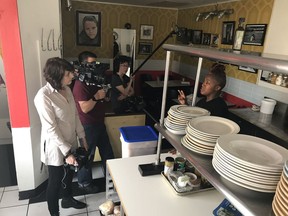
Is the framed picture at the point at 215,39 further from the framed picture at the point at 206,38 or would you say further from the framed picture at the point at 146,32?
the framed picture at the point at 146,32

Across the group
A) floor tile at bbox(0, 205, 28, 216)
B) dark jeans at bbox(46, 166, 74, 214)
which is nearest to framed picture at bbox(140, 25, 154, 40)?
dark jeans at bbox(46, 166, 74, 214)

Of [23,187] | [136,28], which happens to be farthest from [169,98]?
[23,187]

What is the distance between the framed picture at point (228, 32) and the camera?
139 inches

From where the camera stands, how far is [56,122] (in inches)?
74.0

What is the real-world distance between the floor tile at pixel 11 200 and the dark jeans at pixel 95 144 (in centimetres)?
62

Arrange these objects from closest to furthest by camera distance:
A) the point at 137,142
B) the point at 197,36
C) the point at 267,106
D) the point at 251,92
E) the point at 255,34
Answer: the point at 137,142
the point at 267,106
the point at 255,34
the point at 251,92
the point at 197,36

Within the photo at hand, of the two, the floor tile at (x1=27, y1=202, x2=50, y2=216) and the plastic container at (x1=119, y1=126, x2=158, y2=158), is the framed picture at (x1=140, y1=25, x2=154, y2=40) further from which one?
the floor tile at (x1=27, y1=202, x2=50, y2=216)

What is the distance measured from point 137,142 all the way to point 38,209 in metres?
1.35

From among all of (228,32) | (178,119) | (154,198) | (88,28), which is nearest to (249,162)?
(178,119)

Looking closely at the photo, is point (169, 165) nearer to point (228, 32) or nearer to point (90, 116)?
point (90, 116)

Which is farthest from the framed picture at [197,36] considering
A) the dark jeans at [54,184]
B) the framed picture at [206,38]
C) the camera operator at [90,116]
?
the dark jeans at [54,184]

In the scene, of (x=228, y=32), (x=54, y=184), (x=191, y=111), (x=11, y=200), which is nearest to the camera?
(x=191, y=111)

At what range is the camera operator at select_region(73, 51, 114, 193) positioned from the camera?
220 cm

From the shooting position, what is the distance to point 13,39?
2.06 meters
